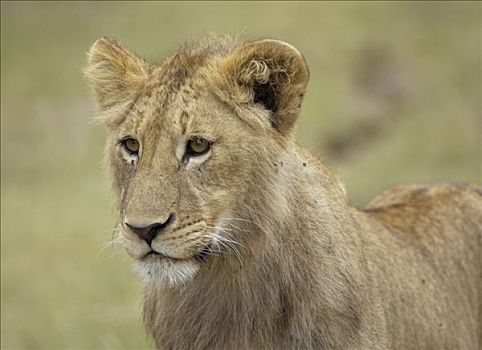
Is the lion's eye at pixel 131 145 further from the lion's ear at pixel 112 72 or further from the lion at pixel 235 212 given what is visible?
the lion's ear at pixel 112 72

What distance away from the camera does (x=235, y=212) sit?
4.18m

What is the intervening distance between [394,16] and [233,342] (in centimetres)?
2063

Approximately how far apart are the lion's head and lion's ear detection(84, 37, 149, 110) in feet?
0.07

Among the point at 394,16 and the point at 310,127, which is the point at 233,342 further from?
the point at 394,16

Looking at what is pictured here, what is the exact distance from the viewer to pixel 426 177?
15797 millimetres

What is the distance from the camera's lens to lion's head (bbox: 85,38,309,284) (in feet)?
13.1

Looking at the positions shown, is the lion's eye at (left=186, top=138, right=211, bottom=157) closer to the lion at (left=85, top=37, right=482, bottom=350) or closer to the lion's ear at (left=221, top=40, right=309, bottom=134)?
the lion at (left=85, top=37, right=482, bottom=350)

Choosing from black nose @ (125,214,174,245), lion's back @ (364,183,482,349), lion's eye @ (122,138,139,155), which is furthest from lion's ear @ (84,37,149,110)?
lion's back @ (364,183,482,349)

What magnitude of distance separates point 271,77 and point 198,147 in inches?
16.2

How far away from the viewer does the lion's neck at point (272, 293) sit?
14.1ft

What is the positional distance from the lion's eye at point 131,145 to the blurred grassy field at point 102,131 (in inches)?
238

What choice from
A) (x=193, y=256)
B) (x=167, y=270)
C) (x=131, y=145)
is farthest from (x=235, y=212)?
(x=131, y=145)

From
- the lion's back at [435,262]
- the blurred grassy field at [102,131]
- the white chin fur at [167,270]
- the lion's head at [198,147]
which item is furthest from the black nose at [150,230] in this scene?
the blurred grassy field at [102,131]

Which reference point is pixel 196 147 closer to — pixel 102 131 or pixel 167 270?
pixel 167 270
